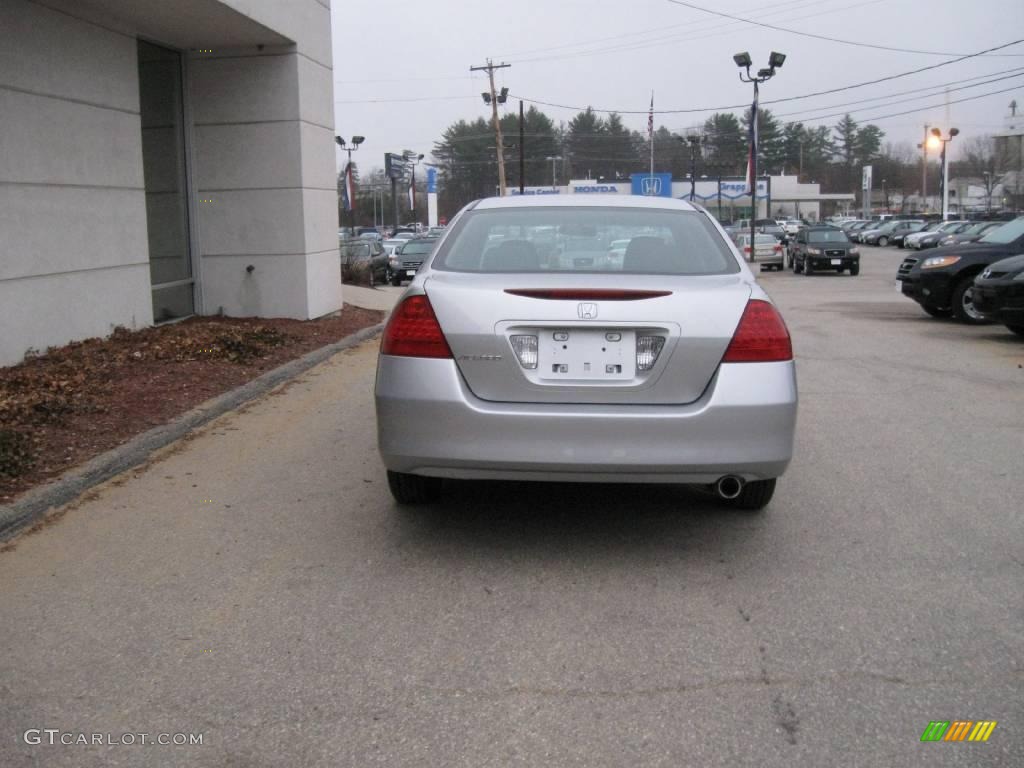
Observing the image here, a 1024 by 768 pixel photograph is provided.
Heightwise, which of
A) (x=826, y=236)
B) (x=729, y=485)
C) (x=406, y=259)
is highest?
(x=826, y=236)

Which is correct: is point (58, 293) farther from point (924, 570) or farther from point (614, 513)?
point (924, 570)

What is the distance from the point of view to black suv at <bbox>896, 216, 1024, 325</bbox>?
602 inches

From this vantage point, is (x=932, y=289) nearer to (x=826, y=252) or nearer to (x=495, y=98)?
(x=826, y=252)

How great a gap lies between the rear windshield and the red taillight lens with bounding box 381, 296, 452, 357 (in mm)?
428

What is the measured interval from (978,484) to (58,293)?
7.78 meters

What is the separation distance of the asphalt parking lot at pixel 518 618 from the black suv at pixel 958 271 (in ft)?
31.1

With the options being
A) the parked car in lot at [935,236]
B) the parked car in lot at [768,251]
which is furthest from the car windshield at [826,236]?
the parked car in lot at [935,236]

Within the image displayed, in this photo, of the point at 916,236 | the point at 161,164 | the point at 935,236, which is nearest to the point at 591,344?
the point at 161,164

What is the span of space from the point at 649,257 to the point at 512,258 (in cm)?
68

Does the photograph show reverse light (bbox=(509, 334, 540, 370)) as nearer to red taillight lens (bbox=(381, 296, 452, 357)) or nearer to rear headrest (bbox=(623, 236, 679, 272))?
red taillight lens (bbox=(381, 296, 452, 357))

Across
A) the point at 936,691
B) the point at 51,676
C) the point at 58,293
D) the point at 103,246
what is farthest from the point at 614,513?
the point at 103,246

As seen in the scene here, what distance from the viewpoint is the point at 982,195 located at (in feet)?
351

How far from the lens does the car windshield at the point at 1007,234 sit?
15655 millimetres

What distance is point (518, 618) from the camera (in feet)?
12.9
